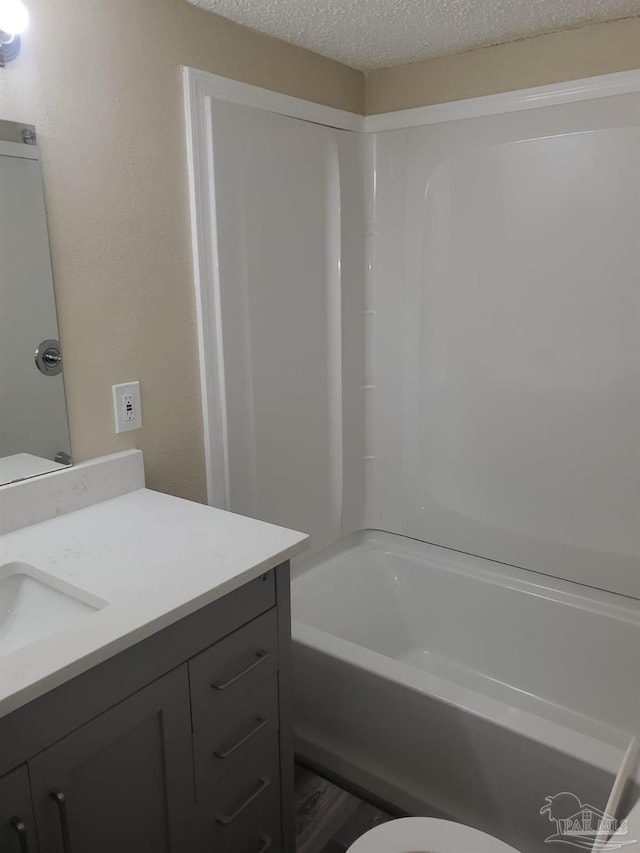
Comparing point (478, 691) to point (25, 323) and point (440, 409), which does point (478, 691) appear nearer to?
point (440, 409)

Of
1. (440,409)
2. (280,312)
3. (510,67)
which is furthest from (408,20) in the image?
(440,409)

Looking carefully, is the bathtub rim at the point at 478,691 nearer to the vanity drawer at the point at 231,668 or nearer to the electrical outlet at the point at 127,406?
the vanity drawer at the point at 231,668

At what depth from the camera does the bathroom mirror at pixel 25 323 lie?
1.43 m

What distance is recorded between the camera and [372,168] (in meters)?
2.37

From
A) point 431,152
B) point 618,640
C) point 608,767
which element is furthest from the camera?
point 431,152

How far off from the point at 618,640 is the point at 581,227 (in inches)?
50.8

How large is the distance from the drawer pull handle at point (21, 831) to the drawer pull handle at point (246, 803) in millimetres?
466

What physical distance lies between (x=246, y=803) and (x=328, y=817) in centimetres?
52

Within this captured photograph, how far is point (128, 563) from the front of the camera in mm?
1303

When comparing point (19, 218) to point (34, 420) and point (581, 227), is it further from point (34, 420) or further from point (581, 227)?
point (581, 227)

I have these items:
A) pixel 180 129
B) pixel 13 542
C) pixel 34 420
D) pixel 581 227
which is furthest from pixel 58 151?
pixel 581 227

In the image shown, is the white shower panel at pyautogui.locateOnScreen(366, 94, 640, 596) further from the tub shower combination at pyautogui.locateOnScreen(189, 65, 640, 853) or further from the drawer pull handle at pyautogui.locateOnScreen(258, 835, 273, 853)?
the drawer pull handle at pyautogui.locateOnScreen(258, 835, 273, 853)

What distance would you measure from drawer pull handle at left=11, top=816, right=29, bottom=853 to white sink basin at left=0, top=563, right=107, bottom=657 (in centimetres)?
32

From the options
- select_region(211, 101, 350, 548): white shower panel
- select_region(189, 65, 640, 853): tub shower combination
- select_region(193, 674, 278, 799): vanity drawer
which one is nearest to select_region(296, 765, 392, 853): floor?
select_region(189, 65, 640, 853): tub shower combination
